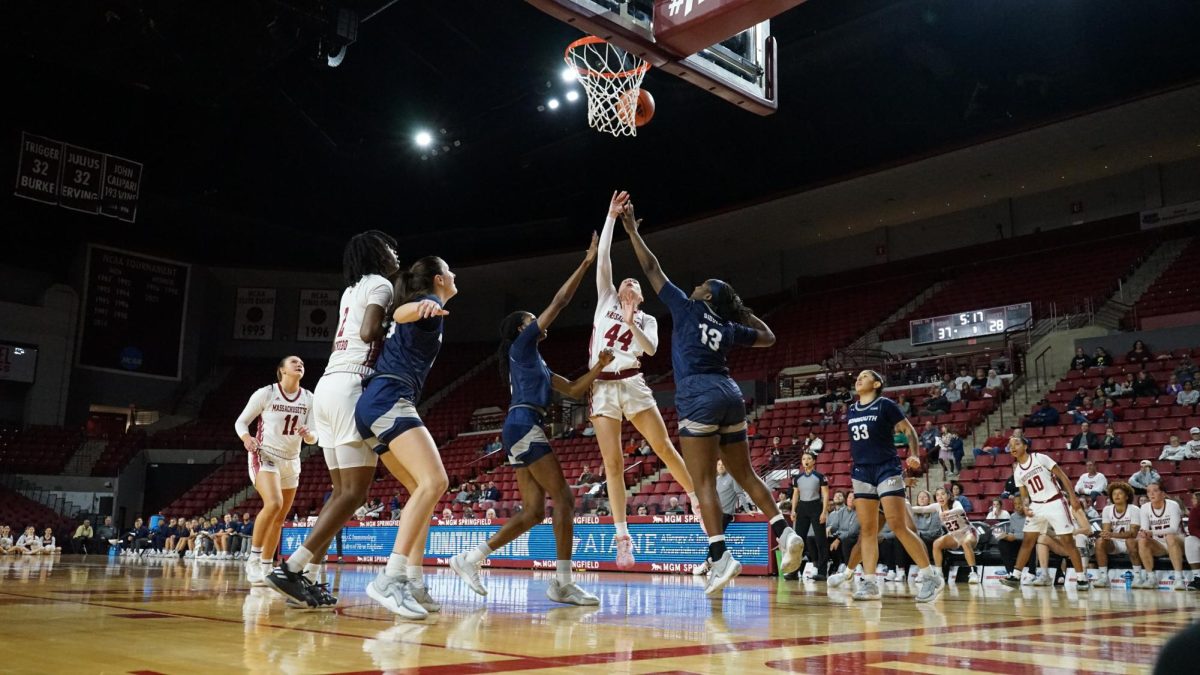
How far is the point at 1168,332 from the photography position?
1862 centimetres

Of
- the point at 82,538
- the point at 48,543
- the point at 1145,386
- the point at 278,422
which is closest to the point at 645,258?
the point at 278,422

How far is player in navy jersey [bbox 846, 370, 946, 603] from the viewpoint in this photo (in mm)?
7223

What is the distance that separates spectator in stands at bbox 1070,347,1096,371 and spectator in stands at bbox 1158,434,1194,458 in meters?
4.69

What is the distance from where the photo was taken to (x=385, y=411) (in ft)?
16.4

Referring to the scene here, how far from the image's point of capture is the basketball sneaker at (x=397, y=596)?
4.62 meters

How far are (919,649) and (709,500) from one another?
273 centimetres

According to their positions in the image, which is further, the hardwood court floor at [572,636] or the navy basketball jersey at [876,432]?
the navy basketball jersey at [876,432]

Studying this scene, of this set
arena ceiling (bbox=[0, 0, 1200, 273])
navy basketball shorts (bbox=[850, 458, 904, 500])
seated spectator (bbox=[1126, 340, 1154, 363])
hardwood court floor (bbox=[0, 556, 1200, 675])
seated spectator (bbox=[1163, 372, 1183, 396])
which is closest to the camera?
hardwood court floor (bbox=[0, 556, 1200, 675])

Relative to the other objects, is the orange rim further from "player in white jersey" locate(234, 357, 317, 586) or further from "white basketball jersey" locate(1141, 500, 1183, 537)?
"white basketball jersey" locate(1141, 500, 1183, 537)

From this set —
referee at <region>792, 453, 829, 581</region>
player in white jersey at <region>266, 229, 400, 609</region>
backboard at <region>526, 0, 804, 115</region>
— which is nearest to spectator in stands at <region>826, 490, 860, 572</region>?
referee at <region>792, 453, 829, 581</region>

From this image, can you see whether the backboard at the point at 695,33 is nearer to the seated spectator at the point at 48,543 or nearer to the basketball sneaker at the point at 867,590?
the basketball sneaker at the point at 867,590

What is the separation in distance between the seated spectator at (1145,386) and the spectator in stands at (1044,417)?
133 centimetres

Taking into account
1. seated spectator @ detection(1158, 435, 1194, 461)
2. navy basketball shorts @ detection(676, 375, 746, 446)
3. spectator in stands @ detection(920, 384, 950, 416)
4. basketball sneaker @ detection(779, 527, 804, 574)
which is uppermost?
spectator in stands @ detection(920, 384, 950, 416)

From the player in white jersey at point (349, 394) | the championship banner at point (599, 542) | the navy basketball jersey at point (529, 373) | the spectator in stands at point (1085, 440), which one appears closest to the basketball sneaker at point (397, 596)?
the player in white jersey at point (349, 394)
